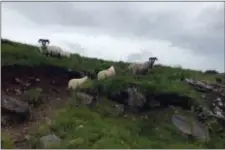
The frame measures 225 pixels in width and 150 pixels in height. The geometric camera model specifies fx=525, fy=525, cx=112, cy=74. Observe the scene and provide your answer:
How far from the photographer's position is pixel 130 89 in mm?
22438

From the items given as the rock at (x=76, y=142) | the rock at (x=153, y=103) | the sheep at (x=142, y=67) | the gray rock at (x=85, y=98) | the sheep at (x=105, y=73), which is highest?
the sheep at (x=142, y=67)

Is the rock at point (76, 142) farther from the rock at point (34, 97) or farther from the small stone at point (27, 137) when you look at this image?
the rock at point (34, 97)

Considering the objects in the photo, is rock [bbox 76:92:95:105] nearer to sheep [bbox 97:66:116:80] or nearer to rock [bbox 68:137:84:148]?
sheep [bbox 97:66:116:80]

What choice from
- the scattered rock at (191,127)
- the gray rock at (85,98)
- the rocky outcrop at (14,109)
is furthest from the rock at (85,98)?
the scattered rock at (191,127)

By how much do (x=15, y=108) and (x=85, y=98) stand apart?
304cm

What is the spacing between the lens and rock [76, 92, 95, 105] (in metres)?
21.5

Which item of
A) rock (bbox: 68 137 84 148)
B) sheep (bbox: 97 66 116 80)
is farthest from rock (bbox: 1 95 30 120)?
sheep (bbox: 97 66 116 80)

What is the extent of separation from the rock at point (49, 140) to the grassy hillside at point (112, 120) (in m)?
0.26

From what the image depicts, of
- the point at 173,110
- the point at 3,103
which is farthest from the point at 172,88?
the point at 3,103

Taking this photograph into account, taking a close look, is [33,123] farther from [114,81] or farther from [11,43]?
[11,43]

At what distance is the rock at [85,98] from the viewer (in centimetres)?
2145

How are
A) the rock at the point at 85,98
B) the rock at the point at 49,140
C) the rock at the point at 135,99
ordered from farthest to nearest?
the rock at the point at 135,99 → the rock at the point at 85,98 → the rock at the point at 49,140

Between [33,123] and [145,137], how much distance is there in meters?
4.27

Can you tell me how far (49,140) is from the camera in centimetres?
1784
